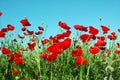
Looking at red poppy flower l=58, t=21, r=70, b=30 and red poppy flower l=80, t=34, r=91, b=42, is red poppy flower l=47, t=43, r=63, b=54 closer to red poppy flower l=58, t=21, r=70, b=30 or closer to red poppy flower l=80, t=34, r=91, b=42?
red poppy flower l=80, t=34, r=91, b=42

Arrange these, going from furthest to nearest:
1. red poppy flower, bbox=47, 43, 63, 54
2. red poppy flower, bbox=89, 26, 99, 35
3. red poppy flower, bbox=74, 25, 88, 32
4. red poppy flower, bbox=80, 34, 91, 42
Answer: red poppy flower, bbox=74, 25, 88, 32 → red poppy flower, bbox=89, 26, 99, 35 → red poppy flower, bbox=80, 34, 91, 42 → red poppy flower, bbox=47, 43, 63, 54

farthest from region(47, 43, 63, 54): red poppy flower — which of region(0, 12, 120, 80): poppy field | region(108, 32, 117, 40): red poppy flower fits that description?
region(108, 32, 117, 40): red poppy flower

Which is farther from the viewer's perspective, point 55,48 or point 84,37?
point 84,37

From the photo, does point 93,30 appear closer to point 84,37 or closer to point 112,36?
point 84,37

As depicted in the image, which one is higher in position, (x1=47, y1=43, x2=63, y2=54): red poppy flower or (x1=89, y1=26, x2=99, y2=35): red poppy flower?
(x1=89, y1=26, x2=99, y2=35): red poppy flower

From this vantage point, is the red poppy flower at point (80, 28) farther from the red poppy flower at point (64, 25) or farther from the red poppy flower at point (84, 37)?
the red poppy flower at point (84, 37)

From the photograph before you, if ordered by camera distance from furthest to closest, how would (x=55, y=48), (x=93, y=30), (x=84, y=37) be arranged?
(x=93, y=30), (x=84, y=37), (x=55, y=48)

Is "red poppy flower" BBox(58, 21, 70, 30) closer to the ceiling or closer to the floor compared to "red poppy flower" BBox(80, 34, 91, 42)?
closer to the ceiling

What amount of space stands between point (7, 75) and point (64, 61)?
0.95m

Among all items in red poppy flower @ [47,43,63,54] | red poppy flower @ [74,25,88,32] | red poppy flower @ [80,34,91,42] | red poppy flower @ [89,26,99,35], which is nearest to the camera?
red poppy flower @ [47,43,63,54]

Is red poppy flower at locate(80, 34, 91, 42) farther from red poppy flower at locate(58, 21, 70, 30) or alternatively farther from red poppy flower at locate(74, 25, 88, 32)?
red poppy flower at locate(58, 21, 70, 30)

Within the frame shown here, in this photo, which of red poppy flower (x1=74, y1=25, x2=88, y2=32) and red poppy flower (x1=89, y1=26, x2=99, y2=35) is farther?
red poppy flower (x1=74, y1=25, x2=88, y2=32)

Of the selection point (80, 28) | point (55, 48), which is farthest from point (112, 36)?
point (55, 48)

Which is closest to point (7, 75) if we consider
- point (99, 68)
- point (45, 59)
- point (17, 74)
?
point (17, 74)
